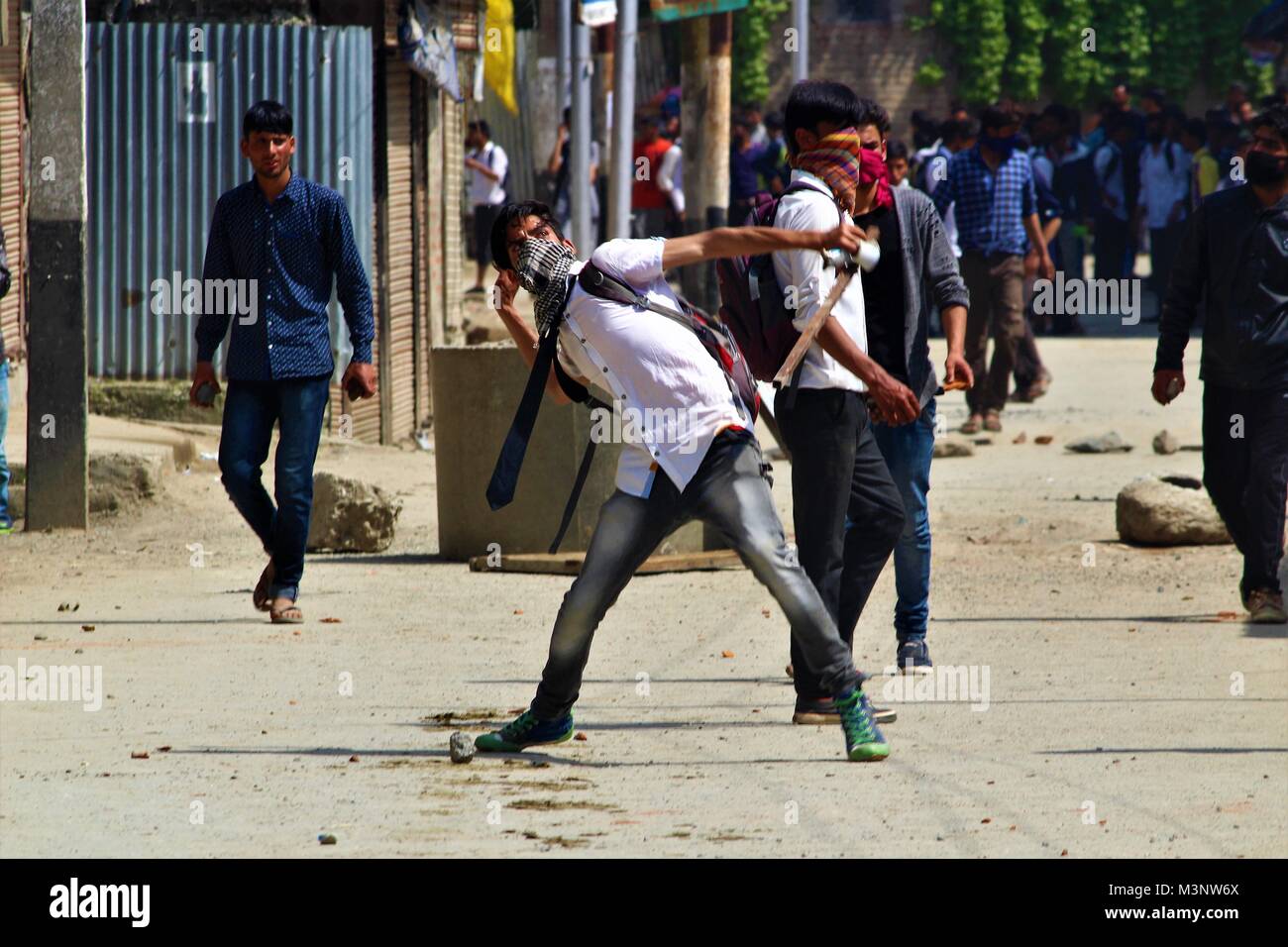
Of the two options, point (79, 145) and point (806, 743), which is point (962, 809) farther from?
point (79, 145)

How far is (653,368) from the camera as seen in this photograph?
538 centimetres

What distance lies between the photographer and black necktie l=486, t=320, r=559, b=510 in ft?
18.1

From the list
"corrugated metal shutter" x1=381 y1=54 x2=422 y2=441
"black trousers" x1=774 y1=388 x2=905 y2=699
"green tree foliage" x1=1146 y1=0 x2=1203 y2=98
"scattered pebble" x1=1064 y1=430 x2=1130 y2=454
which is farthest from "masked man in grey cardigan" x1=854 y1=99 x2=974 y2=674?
"green tree foliage" x1=1146 y1=0 x2=1203 y2=98

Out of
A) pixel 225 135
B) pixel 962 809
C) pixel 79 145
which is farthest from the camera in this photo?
pixel 225 135

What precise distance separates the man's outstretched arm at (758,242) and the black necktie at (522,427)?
0.43 meters

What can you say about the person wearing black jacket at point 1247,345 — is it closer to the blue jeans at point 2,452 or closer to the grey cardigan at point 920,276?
the grey cardigan at point 920,276

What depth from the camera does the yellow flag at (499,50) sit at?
641 inches

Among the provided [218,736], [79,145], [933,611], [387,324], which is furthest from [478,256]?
[218,736]

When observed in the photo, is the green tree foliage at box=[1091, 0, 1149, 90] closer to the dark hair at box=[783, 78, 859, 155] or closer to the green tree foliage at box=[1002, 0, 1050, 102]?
the green tree foliage at box=[1002, 0, 1050, 102]

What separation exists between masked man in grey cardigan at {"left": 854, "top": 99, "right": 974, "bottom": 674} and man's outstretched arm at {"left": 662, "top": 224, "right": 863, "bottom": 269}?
904 mm

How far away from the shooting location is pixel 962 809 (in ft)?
17.0

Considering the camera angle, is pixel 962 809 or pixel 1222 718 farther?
pixel 1222 718

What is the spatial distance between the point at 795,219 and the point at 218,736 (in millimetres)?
2125

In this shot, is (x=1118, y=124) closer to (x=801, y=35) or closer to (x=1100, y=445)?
(x=801, y=35)
